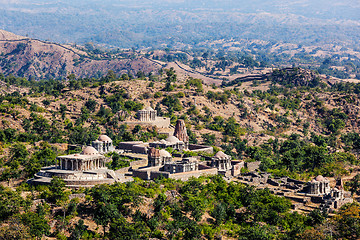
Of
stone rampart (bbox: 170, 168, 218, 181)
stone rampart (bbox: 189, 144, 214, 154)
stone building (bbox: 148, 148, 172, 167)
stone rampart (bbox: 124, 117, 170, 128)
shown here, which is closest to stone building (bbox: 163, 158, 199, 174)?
stone rampart (bbox: 170, 168, 218, 181)

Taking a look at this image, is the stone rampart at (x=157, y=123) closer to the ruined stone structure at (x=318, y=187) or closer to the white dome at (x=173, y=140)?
the white dome at (x=173, y=140)

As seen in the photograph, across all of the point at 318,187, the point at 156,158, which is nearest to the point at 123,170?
the point at 156,158

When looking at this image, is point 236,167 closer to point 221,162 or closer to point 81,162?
point 221,162

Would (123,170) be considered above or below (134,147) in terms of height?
above

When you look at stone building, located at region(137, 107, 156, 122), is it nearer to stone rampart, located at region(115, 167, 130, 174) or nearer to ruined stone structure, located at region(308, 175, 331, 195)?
stone rampart, located at region(115, 167, 130, 174)

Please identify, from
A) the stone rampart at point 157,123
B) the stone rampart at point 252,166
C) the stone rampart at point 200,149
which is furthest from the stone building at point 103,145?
the stone rampart at point 157,123

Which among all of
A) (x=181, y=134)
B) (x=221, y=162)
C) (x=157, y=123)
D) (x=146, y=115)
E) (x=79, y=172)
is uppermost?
(x=79, y=172)
